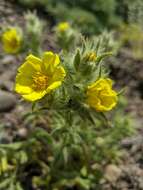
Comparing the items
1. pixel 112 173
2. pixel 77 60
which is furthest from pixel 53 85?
pixel 112 173

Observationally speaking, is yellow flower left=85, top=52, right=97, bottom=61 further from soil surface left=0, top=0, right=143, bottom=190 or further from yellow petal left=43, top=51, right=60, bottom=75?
soil surface left=0, top=0, right=143, bottom=190

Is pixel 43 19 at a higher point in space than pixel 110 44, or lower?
higher

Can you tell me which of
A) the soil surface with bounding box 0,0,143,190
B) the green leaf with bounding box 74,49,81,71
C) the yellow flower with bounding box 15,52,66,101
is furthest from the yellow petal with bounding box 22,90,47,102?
the soil surface with bounding box 0,0,143,190

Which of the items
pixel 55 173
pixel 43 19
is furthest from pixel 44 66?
pixel 43 19

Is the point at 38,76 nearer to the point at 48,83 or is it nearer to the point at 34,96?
the point at 48,83

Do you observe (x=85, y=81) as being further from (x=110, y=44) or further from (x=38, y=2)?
(x=38, y=2)
